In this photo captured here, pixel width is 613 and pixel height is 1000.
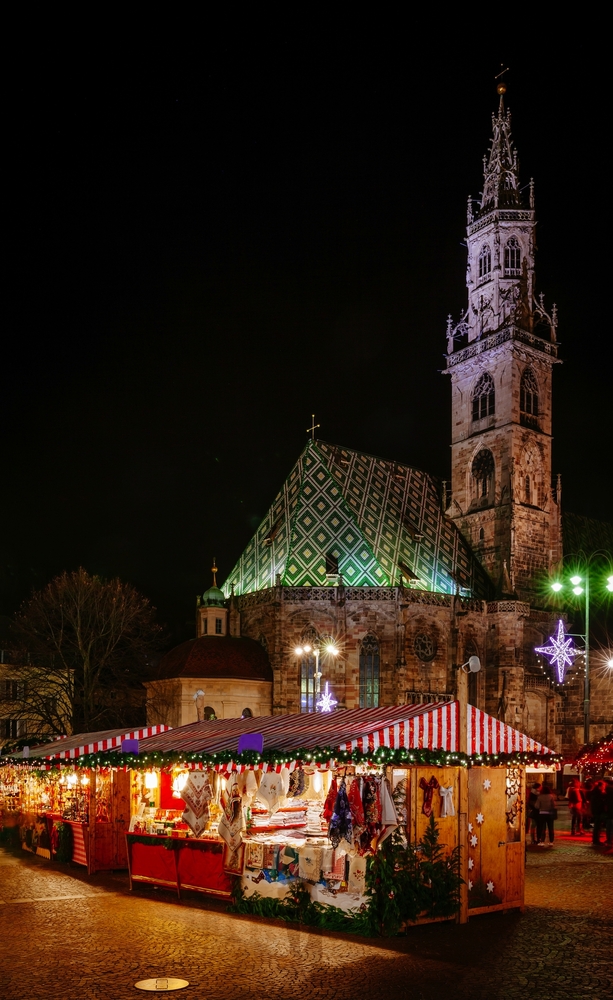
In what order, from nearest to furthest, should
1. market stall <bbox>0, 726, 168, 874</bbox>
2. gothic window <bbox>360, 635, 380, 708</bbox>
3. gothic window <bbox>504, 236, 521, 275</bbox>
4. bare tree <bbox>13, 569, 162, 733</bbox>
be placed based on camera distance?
market stall <bbox>0, 726, 168, 874</bbox>
bare tree <bbox>13, 569, 162, 733</bbox>
gothic window <bbox>360, 635, 380, 708</bbox>
gothic window <bbox>504, 236, 521, 275</bbox>

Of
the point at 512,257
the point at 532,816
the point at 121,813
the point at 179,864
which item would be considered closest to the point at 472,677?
the point at 512,257

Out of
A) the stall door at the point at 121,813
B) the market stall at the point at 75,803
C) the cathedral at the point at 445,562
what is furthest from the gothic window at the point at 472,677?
the stall door at the point at 121,813

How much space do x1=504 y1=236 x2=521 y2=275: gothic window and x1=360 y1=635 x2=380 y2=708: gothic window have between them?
2389 centimetres

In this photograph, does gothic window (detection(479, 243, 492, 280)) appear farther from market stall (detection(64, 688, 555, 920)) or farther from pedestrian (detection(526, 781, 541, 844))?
market stall (detection(64, 688, 555, 920))

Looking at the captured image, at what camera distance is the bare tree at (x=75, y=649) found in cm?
3972

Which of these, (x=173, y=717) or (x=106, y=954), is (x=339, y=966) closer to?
(x=106, y=954)

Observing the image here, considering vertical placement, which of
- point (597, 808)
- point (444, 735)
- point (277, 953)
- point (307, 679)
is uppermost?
point (444, 735)

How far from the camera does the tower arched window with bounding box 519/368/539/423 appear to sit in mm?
55594

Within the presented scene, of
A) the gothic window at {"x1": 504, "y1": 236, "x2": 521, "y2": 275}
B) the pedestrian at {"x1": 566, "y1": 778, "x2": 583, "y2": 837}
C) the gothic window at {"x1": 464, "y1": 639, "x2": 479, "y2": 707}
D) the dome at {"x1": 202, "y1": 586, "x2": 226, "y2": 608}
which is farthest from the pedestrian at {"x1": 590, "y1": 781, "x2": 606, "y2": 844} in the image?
the gothic window at {"x1": 504, "y1": 236, "x2": 521, "y2": 275}

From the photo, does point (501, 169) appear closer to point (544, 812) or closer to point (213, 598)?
point (213, 598)

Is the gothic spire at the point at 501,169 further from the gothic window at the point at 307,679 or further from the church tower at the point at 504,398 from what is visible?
the gothic window at the point at 307,679

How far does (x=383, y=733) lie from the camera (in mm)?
14258

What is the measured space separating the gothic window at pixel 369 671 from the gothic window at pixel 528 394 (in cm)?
1689

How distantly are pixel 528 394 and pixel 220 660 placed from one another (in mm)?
23585
